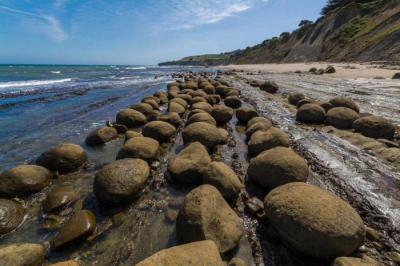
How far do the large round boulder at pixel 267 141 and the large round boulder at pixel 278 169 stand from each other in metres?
1.00

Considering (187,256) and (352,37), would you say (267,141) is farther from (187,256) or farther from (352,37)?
(352,37)

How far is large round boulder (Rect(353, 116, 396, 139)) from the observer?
19.4 feet

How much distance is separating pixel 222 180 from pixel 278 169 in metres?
0.95

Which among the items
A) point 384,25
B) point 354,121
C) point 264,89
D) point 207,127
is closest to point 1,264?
point 207,127

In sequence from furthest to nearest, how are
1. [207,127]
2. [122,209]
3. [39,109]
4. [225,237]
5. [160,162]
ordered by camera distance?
[39,109] → [207,127] → [160,162] → [122,209] → [225,237]

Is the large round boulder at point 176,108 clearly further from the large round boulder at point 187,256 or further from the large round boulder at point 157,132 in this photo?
the large round boulder at point 187,256

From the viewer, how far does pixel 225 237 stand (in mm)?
2898

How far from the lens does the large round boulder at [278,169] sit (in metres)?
3.96

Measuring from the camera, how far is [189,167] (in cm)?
443

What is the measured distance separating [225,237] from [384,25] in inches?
1678

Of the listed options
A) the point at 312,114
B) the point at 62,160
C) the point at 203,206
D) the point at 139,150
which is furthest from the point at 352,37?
the point at 203,206

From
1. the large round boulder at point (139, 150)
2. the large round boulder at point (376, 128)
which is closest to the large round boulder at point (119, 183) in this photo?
the large round boulder at point (139, 150)

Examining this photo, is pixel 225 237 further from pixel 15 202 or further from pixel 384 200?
pixel 15 202

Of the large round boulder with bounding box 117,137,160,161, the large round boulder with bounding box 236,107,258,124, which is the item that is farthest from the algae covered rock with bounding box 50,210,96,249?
the large round boulder with bounding box 236,107,258,124
